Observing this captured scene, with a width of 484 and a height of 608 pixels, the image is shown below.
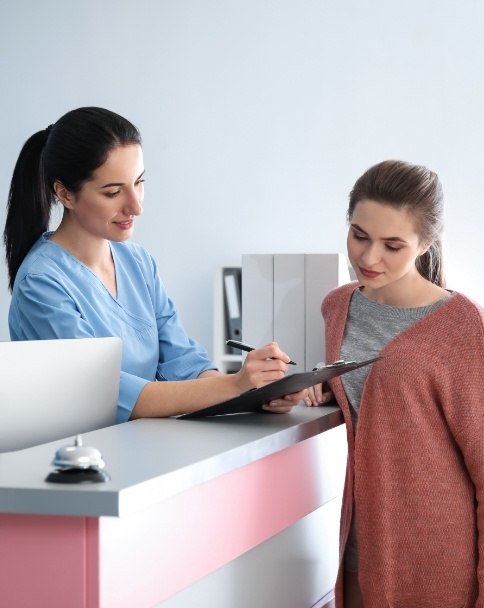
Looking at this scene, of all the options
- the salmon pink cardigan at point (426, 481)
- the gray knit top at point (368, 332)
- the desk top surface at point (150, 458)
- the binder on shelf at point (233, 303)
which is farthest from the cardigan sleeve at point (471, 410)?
the binder on shelf at point (233, 303)

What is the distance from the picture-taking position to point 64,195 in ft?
7.50

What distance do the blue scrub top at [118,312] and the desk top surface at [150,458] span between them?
279 millimetres

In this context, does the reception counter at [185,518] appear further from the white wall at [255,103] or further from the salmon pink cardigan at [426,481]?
the white wall at [255,103]

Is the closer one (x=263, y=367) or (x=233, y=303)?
(x=263, y=367)

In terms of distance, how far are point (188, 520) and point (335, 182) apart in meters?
3.62

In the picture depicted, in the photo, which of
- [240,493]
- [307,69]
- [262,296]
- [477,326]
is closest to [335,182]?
[307,69]

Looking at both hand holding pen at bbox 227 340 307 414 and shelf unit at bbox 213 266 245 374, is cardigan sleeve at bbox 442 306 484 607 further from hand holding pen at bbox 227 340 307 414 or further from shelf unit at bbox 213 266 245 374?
shelf unit at bbox 213 266 245 374

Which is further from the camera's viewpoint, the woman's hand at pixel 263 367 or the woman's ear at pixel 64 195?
the woman's ear at pixel 64 195

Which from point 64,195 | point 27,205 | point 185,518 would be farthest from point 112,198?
point 185,518

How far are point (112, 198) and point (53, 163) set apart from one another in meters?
0.17

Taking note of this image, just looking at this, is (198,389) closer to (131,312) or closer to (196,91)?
(131,312)

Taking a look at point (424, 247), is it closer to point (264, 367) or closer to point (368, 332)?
point (368, 332)

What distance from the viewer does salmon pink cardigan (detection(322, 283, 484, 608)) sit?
186 cm

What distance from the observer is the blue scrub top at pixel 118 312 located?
2068 mm
